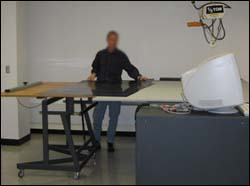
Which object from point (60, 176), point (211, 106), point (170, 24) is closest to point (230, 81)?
point (211, 106)

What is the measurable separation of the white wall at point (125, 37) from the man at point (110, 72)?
1.68ft

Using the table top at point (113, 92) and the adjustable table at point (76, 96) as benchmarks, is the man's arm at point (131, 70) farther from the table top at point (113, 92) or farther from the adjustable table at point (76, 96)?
the table top at point (113, 92)

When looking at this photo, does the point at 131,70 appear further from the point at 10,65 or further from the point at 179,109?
the point at 179,109

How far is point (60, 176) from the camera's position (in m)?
3.57

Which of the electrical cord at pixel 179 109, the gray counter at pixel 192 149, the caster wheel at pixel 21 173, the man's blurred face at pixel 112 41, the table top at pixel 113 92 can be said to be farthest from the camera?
the man's blurred face at pixel 112 41

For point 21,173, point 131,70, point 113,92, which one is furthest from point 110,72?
point 21,173

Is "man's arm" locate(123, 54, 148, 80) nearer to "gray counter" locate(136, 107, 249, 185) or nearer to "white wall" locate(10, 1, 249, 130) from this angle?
"white wall" locate(10, 1, 249, 130)

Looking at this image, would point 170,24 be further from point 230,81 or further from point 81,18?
point 230,81

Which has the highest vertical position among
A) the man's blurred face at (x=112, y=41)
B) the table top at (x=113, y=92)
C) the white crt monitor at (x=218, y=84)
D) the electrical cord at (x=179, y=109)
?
the man's blurred face at (x=112, y=41)

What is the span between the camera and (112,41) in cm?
473

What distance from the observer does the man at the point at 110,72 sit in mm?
4363

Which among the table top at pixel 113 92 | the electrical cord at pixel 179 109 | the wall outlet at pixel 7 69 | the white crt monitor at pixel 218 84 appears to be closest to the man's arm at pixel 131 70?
the table top at pixel 113 92

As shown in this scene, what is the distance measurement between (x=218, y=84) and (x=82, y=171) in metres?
2.32

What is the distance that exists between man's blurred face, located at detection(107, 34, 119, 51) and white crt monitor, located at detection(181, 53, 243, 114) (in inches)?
112
